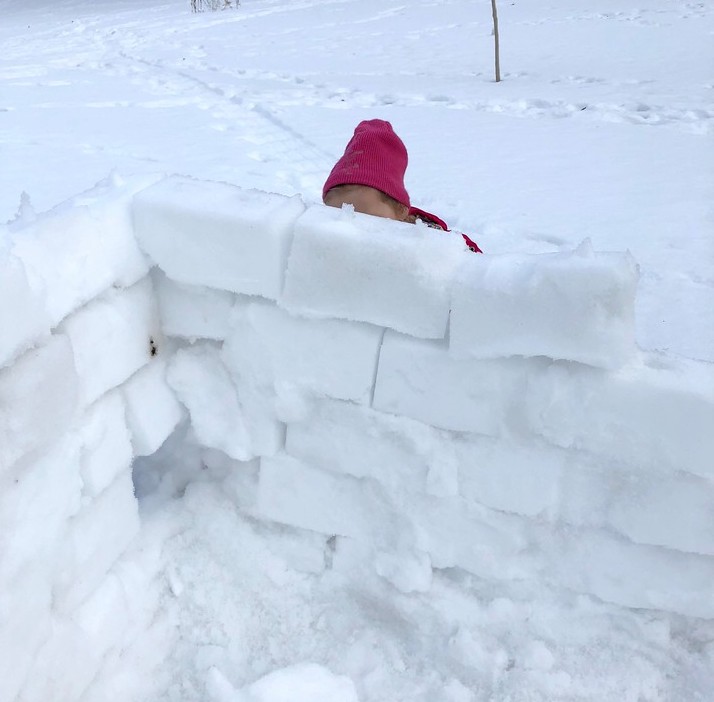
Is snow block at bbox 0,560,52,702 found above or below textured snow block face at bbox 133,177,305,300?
below

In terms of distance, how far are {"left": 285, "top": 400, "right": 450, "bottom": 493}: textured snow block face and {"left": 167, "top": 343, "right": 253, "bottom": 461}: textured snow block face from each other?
13 cm

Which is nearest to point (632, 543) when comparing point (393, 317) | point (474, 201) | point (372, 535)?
point (372, 535)

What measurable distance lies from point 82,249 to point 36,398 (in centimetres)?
29

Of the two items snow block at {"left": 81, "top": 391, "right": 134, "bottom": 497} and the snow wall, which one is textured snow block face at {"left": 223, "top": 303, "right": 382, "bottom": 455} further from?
snow block at {"left": 81, "top": 391, "right": 134, "bottom": 497}

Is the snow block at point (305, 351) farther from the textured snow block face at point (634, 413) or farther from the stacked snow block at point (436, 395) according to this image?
the textured snow block face at point (634, 413)

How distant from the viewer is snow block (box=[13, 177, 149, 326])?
1.12 m

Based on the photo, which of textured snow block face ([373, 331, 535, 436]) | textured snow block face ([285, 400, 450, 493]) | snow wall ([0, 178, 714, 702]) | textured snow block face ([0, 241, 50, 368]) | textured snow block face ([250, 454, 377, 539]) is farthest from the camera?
textured snow block face ([250, 454, 377, 539])

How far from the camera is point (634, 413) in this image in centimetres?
116

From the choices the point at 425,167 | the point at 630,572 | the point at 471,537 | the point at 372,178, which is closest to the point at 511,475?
the point at 471,537

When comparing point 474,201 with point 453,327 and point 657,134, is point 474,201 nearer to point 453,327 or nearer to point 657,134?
point 657,134

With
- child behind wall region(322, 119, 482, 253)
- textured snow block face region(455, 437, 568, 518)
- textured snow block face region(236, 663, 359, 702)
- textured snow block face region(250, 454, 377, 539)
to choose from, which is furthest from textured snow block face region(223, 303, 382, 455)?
child behind wall region(322, 119, 482, 253)

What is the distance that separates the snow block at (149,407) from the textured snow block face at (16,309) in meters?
0.35

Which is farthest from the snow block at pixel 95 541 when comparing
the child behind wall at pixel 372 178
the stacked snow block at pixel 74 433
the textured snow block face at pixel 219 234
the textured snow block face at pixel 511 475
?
the child behind wall at pixel 372 178

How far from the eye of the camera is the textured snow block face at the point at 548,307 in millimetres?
1071
